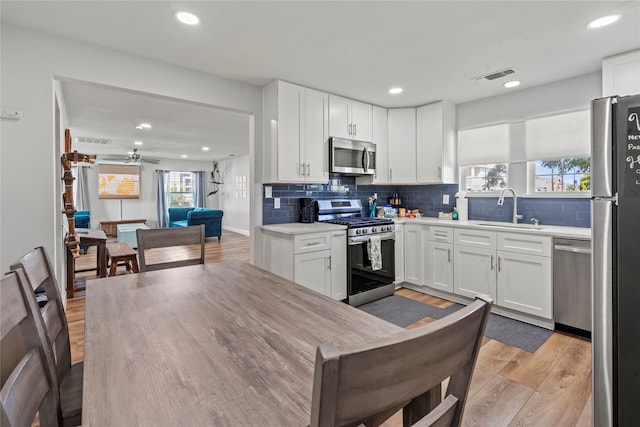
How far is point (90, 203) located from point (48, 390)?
9.65 metres

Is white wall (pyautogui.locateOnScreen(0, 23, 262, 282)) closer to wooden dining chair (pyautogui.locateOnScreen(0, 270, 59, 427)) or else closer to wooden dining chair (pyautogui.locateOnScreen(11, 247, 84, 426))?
wooden dining chair (pyautogui.locateOnScreen(11, 247, 84, 426))

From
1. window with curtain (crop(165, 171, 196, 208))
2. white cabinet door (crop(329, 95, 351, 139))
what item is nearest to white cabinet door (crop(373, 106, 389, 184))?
white cabinet door (crop(329, 95, 351, 139))

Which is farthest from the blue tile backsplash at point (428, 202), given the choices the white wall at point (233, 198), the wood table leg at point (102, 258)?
the white wall at point (233, 198)

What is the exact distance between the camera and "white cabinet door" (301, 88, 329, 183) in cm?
344

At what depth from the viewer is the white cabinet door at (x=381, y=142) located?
4.15 metres

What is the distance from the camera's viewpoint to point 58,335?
129 cm

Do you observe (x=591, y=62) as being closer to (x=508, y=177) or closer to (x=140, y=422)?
(x=508, y=177)

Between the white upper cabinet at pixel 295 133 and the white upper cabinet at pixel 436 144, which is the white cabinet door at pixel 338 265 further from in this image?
the white upper cabinet at pixel 436 144

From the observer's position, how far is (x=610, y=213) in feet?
4.51

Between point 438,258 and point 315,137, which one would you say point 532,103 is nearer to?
point 438,258

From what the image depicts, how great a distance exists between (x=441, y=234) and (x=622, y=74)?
6.72 feet

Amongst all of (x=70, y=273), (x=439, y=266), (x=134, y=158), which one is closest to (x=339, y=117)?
(x=439, y=266)

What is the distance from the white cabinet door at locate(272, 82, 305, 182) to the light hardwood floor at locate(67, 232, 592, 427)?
2.33 metres

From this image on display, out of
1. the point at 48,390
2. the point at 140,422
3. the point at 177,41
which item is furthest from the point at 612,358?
the point at 177,41
